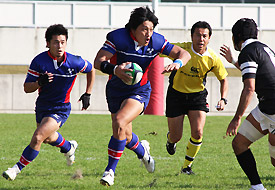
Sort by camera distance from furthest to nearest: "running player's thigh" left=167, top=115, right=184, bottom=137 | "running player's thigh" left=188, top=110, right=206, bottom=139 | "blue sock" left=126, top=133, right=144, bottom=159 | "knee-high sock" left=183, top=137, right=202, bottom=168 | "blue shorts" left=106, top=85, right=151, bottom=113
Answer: "running player's thigh" left=167, top=115, right=184, bottom=137 < "running player's thigh" left=188, top=110, right=206, bottom=139 < "knee-high sock" left=183, top=137, right=202, bottom=168 < "blue sock" left=126, top=133, right=144, bottom=159 < "blue shorts" left=106, top=85, right=151, bottom=113

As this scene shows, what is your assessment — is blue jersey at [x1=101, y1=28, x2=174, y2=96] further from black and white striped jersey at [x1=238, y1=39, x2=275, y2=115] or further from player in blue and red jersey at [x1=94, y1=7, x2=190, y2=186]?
black and white striped jersey at [x1=238, y1=39, x2=275, y2=115]

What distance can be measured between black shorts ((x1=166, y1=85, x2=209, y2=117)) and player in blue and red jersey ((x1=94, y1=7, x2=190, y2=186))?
3.45 ft

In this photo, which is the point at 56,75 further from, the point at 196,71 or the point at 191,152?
the point at 191,152

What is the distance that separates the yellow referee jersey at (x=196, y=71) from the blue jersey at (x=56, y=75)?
158 centimetres

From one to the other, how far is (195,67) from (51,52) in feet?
7.02

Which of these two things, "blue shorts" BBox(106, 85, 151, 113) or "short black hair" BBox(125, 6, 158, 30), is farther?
"blue shorts" BBox(106, 85, 151, 113)

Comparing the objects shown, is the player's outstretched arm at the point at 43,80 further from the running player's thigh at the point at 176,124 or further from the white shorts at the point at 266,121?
the white shorts at the point at 266,121

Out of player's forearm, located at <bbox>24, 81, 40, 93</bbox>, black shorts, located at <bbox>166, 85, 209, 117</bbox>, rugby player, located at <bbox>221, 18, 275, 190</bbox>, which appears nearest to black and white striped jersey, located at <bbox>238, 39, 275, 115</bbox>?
rugby player, located at <bbox>221, 18, 275, 190</bbox>

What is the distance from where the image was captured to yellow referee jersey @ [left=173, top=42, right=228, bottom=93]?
7.99 m

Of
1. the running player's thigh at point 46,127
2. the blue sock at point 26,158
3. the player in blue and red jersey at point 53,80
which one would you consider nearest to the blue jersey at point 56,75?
the player in blue and red jersey at point 53,80

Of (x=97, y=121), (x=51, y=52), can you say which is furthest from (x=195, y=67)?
(x=97, y=121)

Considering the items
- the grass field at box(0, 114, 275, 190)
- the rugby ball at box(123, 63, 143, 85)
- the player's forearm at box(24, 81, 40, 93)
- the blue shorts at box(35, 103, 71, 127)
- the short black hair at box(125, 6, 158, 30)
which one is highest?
the short black hair at box(125, 6, 158, 30)

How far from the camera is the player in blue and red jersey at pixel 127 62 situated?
6.33m

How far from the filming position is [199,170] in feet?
26.0
